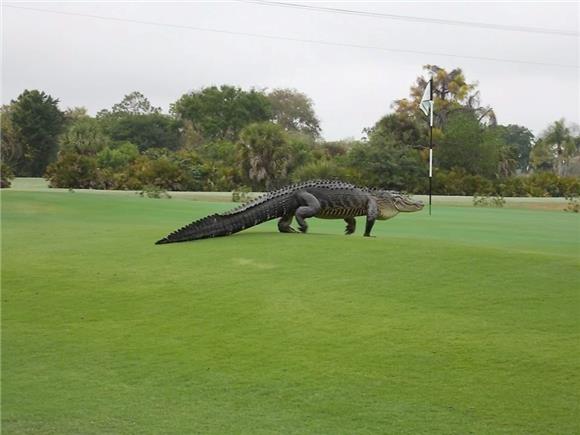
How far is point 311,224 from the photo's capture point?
1914cm

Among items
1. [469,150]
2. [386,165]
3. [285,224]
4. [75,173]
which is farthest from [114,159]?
[285,224]

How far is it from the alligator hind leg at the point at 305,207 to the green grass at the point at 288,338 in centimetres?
72

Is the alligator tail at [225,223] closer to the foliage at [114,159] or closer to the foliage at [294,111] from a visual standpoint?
the foliage at [114,159]

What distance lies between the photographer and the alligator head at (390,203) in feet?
43.5

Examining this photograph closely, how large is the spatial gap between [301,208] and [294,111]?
85965 mm

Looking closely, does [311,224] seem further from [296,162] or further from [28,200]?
[296,162]

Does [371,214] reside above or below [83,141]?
below

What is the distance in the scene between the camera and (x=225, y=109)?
236 ft

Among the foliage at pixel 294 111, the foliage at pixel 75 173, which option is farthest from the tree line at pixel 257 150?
the foliage at pixel 294 111

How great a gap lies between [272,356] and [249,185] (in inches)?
1622

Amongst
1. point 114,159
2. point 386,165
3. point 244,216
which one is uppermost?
point 114,159

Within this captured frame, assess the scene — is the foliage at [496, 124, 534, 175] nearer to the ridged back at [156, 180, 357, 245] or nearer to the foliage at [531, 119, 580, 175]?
the foliage at [531, 119, 580, 175]

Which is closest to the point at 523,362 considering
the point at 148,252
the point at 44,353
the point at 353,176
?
the point at 44,353

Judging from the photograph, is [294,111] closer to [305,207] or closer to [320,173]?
[320,173]
